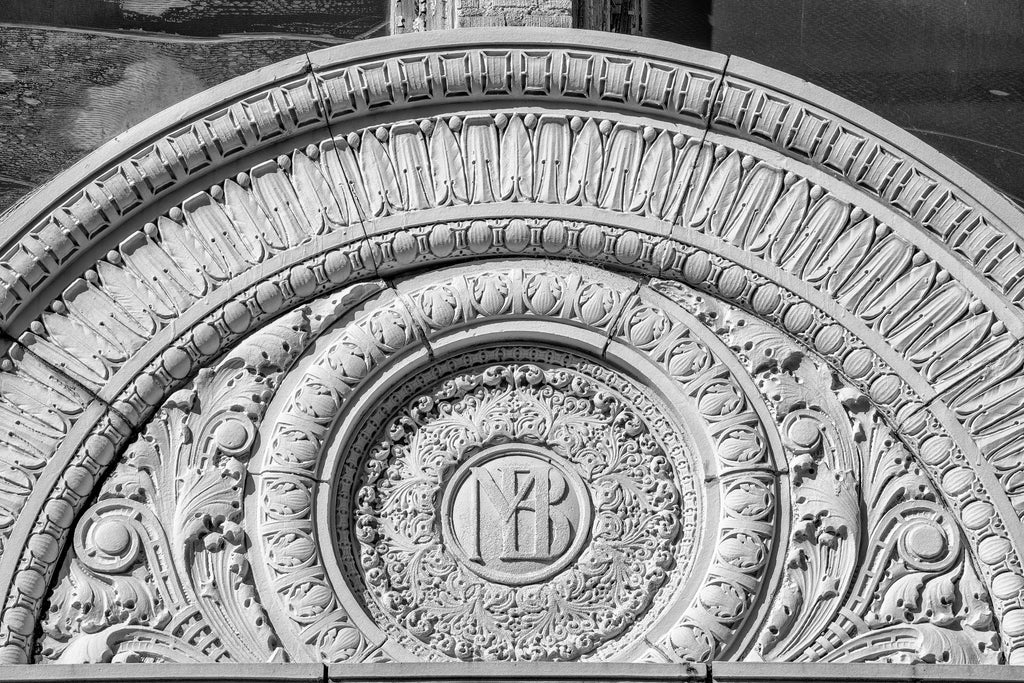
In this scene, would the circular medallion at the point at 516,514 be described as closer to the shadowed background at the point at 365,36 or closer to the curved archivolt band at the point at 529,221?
the curved archivolt band at the point at 529,221

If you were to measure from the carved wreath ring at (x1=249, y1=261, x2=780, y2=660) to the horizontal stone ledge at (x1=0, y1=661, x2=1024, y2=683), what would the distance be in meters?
0.23

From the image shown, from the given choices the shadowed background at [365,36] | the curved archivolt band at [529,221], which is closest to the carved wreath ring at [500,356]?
the curved archivolt band at [529,221]

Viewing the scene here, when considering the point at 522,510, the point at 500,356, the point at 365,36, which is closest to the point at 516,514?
the point at 522,510

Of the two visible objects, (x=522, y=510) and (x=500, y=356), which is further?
(x=500, y=356)

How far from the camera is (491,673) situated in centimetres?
499

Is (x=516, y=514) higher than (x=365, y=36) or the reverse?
the reverse

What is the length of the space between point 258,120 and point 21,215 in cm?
90

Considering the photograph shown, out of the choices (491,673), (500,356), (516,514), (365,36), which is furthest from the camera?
(365,36)

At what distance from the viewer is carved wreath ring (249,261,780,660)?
5277 mm

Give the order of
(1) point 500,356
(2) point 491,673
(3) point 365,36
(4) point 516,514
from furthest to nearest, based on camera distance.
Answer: (3) point 365,36
(1) point 500,356
(4) point 516,514
(2) point 491,673

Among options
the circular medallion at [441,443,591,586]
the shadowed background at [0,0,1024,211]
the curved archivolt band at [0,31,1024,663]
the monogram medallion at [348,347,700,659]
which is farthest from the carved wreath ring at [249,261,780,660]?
the shadowed background at [0,0,1024,211]

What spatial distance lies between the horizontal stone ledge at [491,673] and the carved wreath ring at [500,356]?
0.76 ft

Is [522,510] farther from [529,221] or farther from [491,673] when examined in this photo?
[529,221]

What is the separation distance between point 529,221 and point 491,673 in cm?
160
